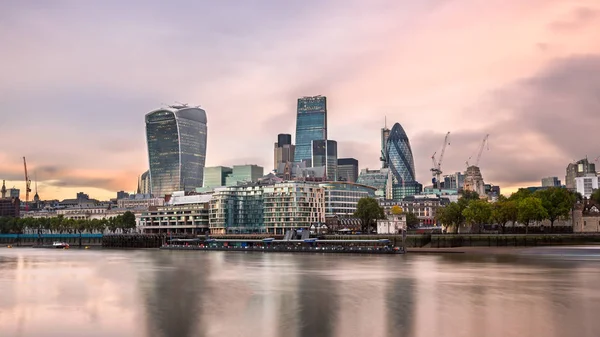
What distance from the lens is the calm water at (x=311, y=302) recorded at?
43.0 meters

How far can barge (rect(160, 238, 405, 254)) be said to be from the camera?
139 metres

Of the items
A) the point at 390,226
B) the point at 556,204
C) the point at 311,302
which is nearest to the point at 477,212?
the point at 556,204

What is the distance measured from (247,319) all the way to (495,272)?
1772 inches

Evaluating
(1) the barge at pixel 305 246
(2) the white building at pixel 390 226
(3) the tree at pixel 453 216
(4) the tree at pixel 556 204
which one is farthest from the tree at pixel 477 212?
(1) the barge at pixel 305 246

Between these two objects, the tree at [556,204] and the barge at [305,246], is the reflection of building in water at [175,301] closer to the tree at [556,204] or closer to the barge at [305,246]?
the barge at [305,246]

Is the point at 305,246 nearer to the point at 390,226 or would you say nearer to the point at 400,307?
the point at 390,226

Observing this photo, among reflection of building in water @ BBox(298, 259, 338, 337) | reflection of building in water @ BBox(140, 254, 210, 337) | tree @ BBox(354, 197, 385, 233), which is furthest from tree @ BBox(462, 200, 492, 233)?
reflection of building in water @ BBox(298, 259, 338, 337)

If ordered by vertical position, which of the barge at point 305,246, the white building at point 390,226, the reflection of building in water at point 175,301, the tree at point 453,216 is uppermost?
the tree at point 453,216

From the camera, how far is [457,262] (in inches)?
3969

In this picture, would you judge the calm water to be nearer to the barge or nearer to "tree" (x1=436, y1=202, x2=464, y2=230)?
the barge

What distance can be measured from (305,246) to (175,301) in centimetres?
9960

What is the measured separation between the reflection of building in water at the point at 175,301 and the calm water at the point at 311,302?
0.11 meters

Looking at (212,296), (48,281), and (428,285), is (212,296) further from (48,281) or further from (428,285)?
(48,281)

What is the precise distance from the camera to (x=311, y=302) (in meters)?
54.8
